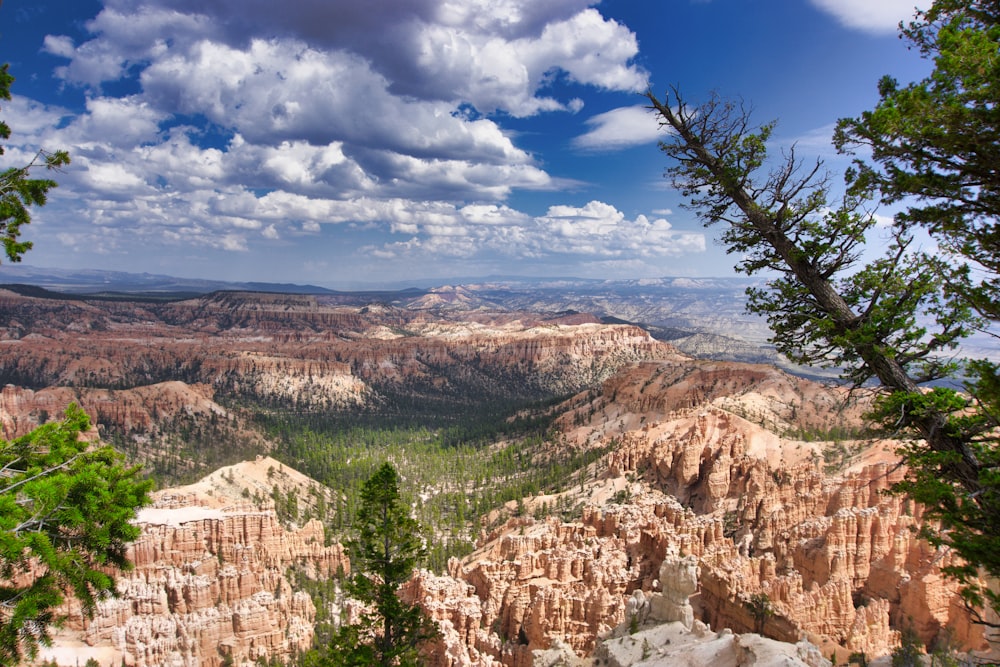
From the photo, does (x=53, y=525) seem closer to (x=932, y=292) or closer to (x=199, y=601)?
(x=932, y=292)

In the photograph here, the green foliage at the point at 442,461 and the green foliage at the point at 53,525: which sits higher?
the green foliage at the point at 53,525

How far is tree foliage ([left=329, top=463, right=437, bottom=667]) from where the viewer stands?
64.1ft

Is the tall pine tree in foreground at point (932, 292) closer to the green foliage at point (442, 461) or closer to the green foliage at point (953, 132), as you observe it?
the green foliage at point (953, 132)

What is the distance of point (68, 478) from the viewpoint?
8.98 meters

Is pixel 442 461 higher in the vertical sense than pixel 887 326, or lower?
lower

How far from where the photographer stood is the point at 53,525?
8.91m

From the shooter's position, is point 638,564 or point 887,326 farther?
point 638,564

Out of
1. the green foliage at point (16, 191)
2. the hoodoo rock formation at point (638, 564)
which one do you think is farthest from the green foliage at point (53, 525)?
the hoodoo rock formation at point (638, 564)

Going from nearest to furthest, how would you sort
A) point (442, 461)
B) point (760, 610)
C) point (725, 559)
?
point (760, 610)
point (725, 559)
point (442, 461)

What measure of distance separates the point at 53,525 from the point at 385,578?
42.2ft

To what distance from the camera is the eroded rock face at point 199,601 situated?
128 feet

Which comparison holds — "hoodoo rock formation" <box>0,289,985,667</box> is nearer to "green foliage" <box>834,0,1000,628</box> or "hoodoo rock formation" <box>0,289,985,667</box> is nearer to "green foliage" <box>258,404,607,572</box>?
"green foliage" <box>834,0,1000,628</box>

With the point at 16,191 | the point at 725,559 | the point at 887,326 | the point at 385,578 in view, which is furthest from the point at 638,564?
the point at 16,191

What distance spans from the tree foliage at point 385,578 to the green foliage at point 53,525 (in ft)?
35.2
